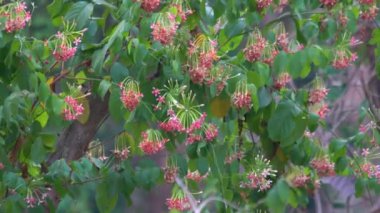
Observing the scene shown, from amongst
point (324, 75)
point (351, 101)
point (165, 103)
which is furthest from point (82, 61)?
point (351, 101)

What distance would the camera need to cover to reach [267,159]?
3988 millimetres

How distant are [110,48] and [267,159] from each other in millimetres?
850

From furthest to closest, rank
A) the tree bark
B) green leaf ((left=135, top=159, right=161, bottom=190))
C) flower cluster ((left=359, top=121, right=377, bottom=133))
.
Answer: the tree bark
flower cluster ((left=359, top=121, right=377, bottom=133))
green leaf ((left=135, top=159, right=161, bottom=190))

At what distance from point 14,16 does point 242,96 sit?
81cm

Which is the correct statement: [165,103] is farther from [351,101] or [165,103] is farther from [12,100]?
[351,101]

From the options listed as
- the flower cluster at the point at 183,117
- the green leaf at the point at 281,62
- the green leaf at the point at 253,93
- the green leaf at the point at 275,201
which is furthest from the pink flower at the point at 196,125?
the green leaf at the point at 275,201

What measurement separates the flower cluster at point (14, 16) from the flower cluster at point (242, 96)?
0.76 metres

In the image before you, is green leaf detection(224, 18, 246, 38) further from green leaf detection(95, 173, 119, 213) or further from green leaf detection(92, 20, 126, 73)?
green leaf detection(95, 173, 119, 213)

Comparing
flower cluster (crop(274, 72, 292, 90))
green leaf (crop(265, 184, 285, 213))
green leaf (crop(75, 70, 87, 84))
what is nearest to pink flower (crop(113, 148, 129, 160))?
green leaf (crop(75, 70, 87, 84))

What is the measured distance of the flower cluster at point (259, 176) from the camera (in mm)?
3709

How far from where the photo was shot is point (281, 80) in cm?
379

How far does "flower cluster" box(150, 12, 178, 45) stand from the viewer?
10.7 ft

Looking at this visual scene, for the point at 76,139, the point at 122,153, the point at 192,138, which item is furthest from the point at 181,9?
the point at 76,139

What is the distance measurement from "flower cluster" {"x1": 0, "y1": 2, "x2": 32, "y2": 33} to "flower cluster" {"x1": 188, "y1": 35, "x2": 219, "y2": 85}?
586 millimetres
